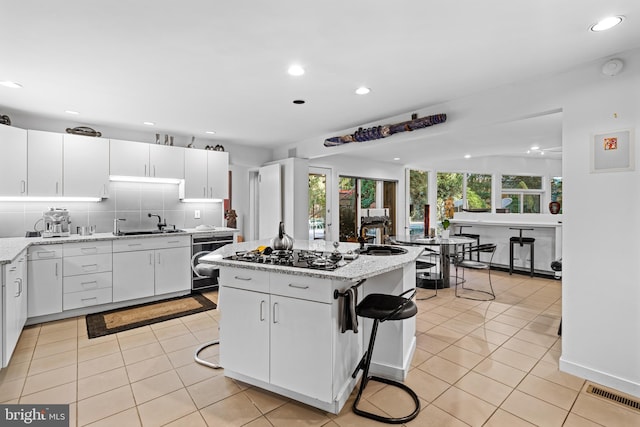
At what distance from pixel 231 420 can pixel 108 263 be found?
9.48 ft

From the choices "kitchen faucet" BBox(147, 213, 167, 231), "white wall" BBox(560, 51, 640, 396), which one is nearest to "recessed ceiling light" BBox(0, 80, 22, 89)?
"kitchen faucet" BBox(147, 213, 167, 231)

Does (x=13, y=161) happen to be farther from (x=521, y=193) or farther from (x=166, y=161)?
(x=521, y=193)

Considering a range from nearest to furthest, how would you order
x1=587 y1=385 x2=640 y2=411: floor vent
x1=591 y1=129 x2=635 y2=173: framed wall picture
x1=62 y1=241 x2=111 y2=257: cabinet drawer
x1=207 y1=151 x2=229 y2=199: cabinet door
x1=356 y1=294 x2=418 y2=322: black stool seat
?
x1=356 y1=294 x2=418 y2=322: black stool seat → x1=587 y1=385 x2=640 y2=411: floor vent → x1=591 y1=129 x2=635 y2=173: framed wall picture → x1=62 y1=241 x2=111 y2=257: cabinet drawer → x1=207 y1=151 x2=229 y2=199: cabinet door

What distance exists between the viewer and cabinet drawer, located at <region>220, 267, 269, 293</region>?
2.21 meters

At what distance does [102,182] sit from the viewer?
13.8ft

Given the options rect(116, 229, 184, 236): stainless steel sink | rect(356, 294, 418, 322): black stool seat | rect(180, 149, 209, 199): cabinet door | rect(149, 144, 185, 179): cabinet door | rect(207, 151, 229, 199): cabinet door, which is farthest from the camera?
rect(207, 151, 229, 199): cabinet door

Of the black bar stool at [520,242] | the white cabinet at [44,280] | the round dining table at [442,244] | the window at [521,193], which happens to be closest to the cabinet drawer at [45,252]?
the white cabinet at [44,280]

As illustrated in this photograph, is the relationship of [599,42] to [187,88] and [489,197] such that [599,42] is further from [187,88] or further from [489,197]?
[489,197]

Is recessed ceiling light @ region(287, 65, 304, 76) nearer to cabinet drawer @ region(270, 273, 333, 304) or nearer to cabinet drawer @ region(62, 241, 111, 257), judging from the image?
cabinet drawer @ region(270, 273, 333, 304)

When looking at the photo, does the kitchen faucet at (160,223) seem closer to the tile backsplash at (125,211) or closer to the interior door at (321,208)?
the tile backsplash at (125,211)

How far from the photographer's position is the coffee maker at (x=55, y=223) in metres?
3.85

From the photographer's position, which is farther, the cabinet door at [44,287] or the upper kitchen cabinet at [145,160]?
the upper kitchen cabinet at [145,160]

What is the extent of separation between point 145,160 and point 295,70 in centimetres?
A: 291

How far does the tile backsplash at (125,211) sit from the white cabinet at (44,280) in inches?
29.8
